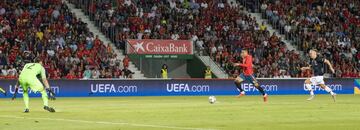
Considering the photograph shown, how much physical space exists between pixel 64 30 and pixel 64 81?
5.24 metres

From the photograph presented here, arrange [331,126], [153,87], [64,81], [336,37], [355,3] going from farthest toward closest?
[355,3], [336,37], [153,87], [64,81], [331,126]

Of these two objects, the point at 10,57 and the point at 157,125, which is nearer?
the point at 157,125

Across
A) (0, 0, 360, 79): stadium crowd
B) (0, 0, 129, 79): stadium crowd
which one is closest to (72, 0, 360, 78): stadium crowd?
(0, 0, 360, 79): stadium crowd

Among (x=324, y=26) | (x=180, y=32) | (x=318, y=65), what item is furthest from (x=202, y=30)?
(x=318, y=65)

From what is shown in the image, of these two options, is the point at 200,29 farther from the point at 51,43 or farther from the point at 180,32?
the point at 51,43

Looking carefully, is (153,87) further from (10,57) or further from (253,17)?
(253,17)

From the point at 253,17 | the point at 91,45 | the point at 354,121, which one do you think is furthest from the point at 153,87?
the point at 354,121

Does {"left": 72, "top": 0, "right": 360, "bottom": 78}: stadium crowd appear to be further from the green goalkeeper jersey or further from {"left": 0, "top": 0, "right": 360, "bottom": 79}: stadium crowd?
the green goalkeeper jersey

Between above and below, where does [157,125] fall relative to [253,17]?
below

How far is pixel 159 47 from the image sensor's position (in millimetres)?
50812

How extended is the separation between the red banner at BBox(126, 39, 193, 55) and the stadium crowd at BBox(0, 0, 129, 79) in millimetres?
1841

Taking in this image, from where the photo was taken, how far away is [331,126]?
17.7 m

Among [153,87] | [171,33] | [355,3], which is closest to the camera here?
[153,87]

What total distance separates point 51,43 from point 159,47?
7.96 metres
